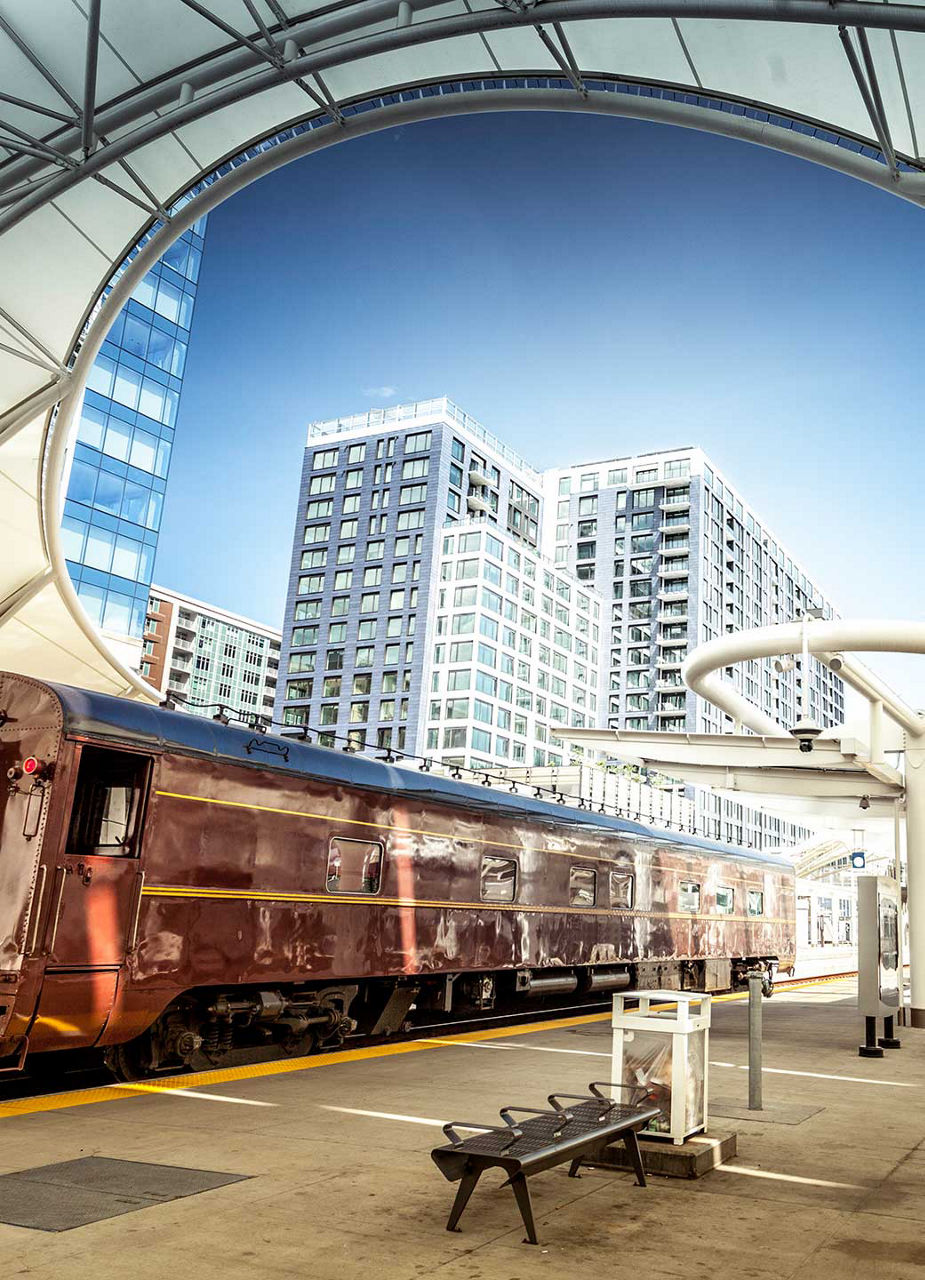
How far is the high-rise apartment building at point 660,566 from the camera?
365ft

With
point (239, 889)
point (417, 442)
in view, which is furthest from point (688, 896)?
point (417, 442)

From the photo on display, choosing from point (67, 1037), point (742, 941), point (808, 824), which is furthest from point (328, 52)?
point (808, 824)

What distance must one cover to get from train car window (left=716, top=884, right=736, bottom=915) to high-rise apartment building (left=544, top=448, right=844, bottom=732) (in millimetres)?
80688

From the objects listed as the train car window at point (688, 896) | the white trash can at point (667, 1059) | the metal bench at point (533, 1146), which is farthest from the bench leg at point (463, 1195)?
the train car window at point (688, 896)

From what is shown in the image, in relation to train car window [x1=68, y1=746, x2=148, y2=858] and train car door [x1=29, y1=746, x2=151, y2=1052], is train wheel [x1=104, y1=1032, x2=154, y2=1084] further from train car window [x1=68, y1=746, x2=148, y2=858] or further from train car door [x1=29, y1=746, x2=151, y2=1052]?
train car window [x1=68, y1=746, x2=148, y2=858]

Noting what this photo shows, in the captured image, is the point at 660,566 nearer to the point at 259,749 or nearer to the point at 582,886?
the point at 582,886

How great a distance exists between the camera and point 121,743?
10039 millimetres

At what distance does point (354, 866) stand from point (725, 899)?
14.4 m

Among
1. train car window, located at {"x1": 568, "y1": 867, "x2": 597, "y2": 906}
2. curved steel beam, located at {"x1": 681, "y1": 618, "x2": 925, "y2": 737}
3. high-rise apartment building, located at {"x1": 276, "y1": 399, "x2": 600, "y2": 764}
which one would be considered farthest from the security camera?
high-rise apartment building, located at {"x1": 276, "y1": 399, "x2": 600, "y2": 764}

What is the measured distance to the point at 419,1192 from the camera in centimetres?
642

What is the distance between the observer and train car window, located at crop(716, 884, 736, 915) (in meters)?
24.5

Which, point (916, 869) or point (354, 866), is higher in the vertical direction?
point (916, 869)

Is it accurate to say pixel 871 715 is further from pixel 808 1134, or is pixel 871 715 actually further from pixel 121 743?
pixel 121 743

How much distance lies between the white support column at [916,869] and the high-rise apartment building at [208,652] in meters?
94.9
